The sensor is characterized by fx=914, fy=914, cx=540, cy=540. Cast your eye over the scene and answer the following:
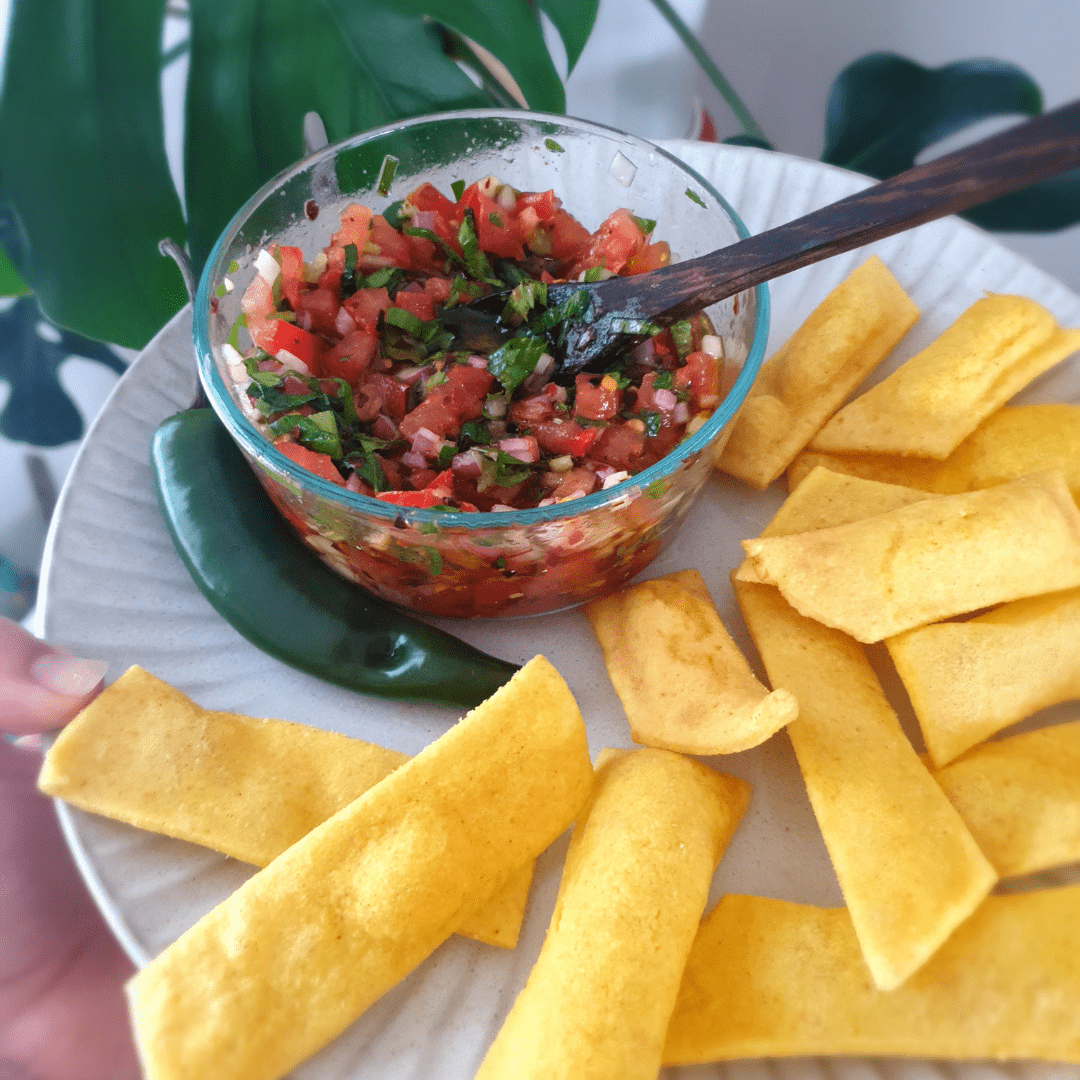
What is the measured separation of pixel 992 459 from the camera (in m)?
1.69

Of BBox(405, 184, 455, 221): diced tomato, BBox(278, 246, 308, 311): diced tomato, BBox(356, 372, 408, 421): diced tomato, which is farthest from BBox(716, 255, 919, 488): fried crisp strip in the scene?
BBox(278, 246, 308, 311): diced tomato

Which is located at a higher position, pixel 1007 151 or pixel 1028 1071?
pixel 1007 151

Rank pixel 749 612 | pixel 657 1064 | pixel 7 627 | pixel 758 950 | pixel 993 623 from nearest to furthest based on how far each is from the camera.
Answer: pixel 657 1064
pixel 758 950
pixel 993 623
pixel 749 612
pixel 7 627

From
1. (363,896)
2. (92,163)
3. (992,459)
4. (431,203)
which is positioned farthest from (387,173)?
(363,896)

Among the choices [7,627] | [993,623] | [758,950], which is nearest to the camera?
[758,950]

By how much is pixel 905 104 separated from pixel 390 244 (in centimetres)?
200

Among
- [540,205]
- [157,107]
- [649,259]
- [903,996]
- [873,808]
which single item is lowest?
[903,996]

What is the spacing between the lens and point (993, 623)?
143 cm

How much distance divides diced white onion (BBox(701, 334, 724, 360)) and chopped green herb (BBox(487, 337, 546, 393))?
312mm

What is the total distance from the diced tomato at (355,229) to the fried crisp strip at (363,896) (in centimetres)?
91

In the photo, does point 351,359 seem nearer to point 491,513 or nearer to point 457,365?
point 457,365

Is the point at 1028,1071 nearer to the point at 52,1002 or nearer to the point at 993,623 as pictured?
the point at 993,623

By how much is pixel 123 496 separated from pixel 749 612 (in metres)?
1.25

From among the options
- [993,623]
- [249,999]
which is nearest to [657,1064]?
[249,999]
